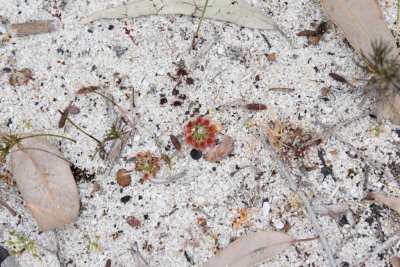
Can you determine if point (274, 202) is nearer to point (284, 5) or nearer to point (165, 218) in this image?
point (165, 218)

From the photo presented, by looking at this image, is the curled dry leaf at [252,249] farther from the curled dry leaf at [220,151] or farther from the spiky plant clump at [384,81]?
the spiky plant clump at [384,81]

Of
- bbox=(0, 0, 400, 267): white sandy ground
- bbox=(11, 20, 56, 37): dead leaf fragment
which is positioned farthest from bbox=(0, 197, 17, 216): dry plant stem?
bbox=(11, 20, 56, 37): dead leaf fragment

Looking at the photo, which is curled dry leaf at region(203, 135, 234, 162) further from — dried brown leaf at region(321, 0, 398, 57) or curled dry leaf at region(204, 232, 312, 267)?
dried brown leaf at region(321, 0, 398, 57)

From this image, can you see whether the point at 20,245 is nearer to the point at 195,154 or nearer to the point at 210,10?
the point at 195,154

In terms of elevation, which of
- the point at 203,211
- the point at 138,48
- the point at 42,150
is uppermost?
the point at 138,48

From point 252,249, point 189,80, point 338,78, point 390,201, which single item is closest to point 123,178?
point 189,80

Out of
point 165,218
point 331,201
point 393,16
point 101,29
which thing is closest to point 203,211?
point 165,218
